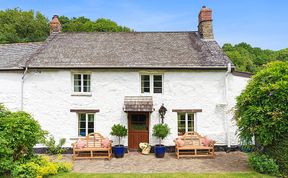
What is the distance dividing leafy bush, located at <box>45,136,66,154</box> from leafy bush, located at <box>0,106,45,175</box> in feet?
13.1

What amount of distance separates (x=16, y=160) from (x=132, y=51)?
382 inches

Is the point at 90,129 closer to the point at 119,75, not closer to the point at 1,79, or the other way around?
the point at 119,75

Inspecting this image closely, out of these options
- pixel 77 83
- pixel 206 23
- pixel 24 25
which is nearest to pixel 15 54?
pixel 77 83

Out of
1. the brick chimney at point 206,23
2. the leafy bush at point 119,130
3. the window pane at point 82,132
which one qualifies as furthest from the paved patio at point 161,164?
the brick chimney at point 206,23

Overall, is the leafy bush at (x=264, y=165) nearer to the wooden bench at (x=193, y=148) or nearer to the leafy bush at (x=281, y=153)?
the leafy bush at (x=281, y=153)

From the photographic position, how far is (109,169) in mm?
12109

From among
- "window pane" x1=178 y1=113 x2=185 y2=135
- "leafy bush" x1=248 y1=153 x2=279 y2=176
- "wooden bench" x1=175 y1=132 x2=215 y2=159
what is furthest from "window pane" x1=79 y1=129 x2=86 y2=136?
"leafy bush" x1=248 y1=153 x2=279 y2=176

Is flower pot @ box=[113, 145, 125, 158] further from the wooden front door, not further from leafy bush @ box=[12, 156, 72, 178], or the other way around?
leafy bush @ box=[12, 156, 72, 178]

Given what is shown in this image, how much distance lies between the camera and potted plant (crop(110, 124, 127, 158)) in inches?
570

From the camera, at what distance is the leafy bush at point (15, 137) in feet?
33.0

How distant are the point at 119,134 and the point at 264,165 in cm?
756

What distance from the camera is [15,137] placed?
10.4 m

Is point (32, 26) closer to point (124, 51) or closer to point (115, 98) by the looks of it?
point (124, 51)

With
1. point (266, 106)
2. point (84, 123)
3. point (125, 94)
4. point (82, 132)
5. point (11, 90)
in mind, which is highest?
point (11, 90)
